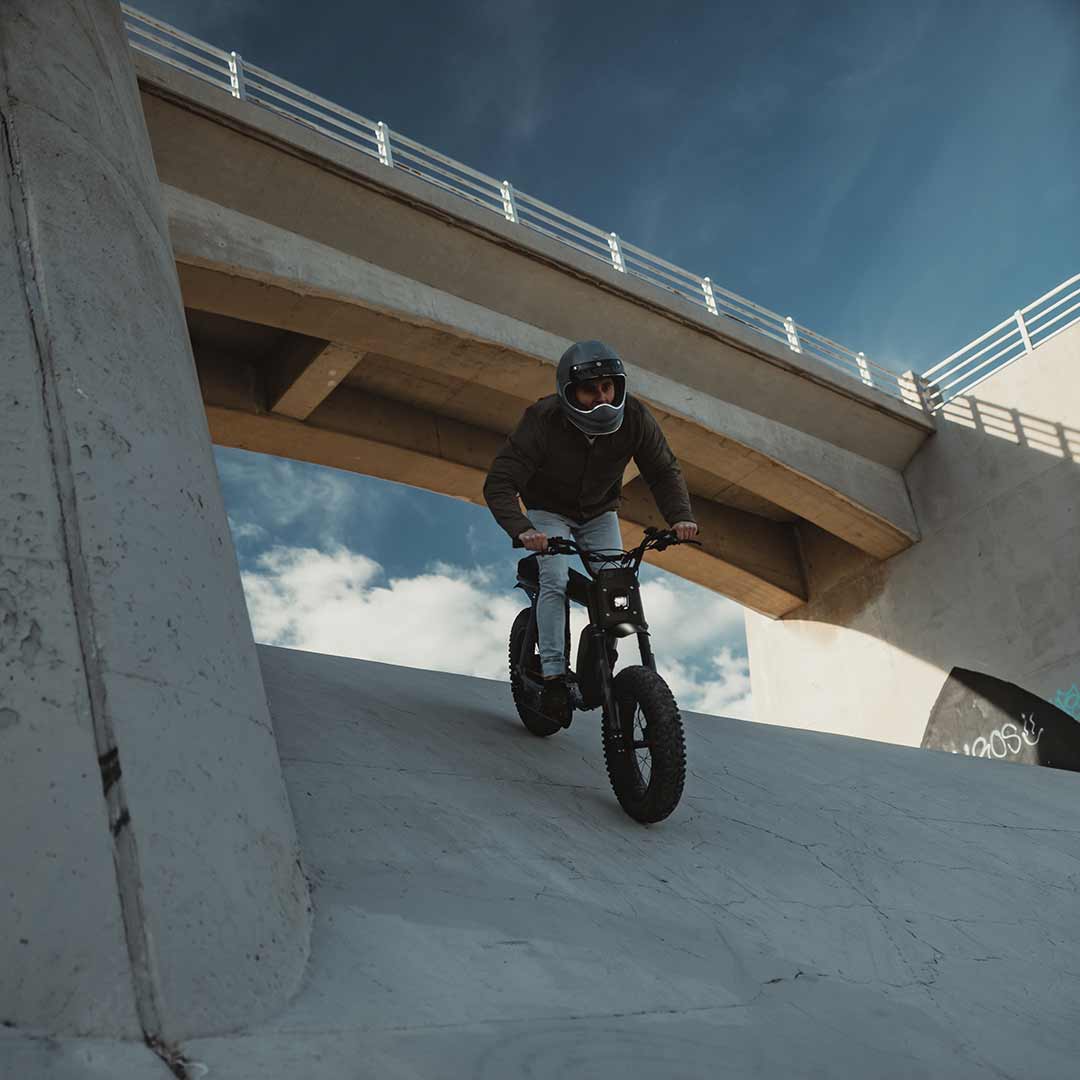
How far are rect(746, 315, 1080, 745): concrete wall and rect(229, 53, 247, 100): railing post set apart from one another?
37.6 feet

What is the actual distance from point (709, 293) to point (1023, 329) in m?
4.86

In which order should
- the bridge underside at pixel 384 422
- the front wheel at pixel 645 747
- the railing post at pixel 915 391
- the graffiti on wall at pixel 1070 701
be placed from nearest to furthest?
the front wheel at pixel 645 747, the bridge underside at pixel 384 422, the graffiti on wall at pixel 1070 701, the railing post at pixel 915 391

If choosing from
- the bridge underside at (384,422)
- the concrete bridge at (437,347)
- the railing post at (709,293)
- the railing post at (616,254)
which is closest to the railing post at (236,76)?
the concrete bridge at (437,347)

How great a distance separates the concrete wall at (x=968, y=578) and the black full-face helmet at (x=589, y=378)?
12.0 meters

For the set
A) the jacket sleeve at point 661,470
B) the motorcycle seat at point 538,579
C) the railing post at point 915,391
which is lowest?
the motorcycle seat at point 538,579

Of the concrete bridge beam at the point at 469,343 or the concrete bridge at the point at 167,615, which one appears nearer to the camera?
the concrete bridge at the point at 167,615

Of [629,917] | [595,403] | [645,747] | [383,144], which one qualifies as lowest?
[629,917]

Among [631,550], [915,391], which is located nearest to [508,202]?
[915,391]

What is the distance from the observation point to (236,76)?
10.4m

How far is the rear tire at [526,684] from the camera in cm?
434

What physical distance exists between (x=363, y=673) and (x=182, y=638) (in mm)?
3025

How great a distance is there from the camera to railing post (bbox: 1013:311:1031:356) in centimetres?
1496

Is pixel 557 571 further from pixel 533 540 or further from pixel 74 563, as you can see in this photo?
pixel 74 563

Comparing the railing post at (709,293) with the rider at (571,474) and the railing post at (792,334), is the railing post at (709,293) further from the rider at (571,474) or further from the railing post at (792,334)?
the rider at (571,474)
